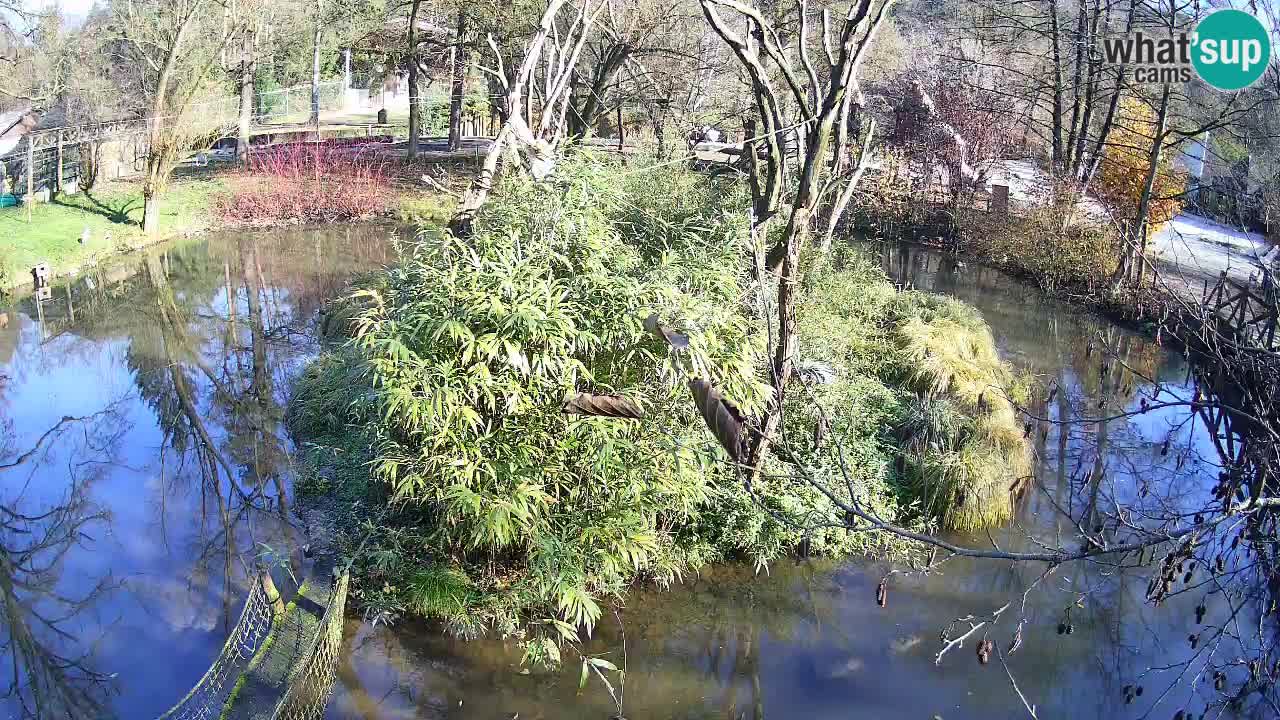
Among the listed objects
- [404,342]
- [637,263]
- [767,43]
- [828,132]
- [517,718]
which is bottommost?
[517,718]

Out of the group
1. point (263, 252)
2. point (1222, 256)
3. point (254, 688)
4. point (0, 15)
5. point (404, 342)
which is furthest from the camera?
point (263, 252)

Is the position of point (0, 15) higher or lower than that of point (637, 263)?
higher

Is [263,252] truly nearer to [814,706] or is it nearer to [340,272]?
[340,272]

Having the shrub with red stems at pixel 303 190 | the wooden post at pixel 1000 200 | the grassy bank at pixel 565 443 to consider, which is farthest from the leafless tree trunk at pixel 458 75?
the grassy bank at pixel 565 443

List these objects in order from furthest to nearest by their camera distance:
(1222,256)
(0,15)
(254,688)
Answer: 1. (1222,256)
2. (0,15)
3. (254,688)

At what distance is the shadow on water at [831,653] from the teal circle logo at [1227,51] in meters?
4.22

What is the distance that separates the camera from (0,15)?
14.1 meters

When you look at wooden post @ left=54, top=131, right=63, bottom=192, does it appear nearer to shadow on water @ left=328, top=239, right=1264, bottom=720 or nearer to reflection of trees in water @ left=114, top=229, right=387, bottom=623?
reflection of trees in water @ left=114, top=229, right=387, bottom=623

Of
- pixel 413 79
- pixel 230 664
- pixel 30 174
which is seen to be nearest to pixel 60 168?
pixel 30 174

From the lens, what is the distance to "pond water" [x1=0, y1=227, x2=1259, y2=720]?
19.3 ft

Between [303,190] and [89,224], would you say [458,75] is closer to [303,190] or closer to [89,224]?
[303,190]

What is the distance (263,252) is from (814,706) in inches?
561

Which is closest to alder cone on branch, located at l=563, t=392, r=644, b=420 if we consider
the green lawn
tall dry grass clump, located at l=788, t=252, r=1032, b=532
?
tall dry grass clump, located at l=788, t=252, r=1032, b=532

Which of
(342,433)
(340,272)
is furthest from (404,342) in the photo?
(340,272)
